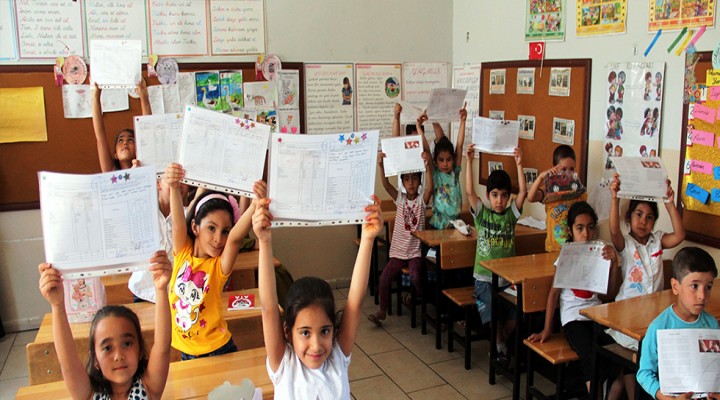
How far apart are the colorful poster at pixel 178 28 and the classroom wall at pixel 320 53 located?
0.45 ft

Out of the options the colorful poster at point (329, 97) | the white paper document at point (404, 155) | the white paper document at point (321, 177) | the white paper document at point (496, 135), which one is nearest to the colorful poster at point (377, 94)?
the colorful poster at point (329, 97)

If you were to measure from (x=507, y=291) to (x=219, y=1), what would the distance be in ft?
10.3

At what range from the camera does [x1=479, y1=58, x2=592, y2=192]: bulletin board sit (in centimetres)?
404

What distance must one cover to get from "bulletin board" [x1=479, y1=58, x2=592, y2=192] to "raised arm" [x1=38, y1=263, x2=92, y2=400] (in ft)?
10.8

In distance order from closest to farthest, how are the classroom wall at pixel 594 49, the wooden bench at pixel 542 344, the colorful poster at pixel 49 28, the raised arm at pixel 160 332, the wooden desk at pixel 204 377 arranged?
the raised arm at pixel 160 332
the wooden desk at pixel 204 377
the wooden bench at pixel 542 344
the classroom wall at pixel 594 49
the colorful poster at pixel 49 28

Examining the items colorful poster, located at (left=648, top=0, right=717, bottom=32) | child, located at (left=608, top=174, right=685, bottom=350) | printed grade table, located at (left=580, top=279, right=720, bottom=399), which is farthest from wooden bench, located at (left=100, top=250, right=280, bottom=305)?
colorful poster, located at (left=648, top=0, right=717, bottom=32)

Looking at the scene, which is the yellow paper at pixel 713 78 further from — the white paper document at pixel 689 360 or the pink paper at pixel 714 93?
the white paper document at pixel 689 360

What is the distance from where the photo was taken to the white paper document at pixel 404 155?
4203 mm

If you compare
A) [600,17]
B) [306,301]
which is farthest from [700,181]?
[306,301]

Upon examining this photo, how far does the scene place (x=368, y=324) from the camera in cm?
468

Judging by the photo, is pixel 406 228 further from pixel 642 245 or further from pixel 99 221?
pixel 99 221

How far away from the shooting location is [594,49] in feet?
12.9

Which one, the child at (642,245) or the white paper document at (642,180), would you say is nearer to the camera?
the white paper document at (642,180)

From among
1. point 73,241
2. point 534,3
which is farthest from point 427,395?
point 534,3
